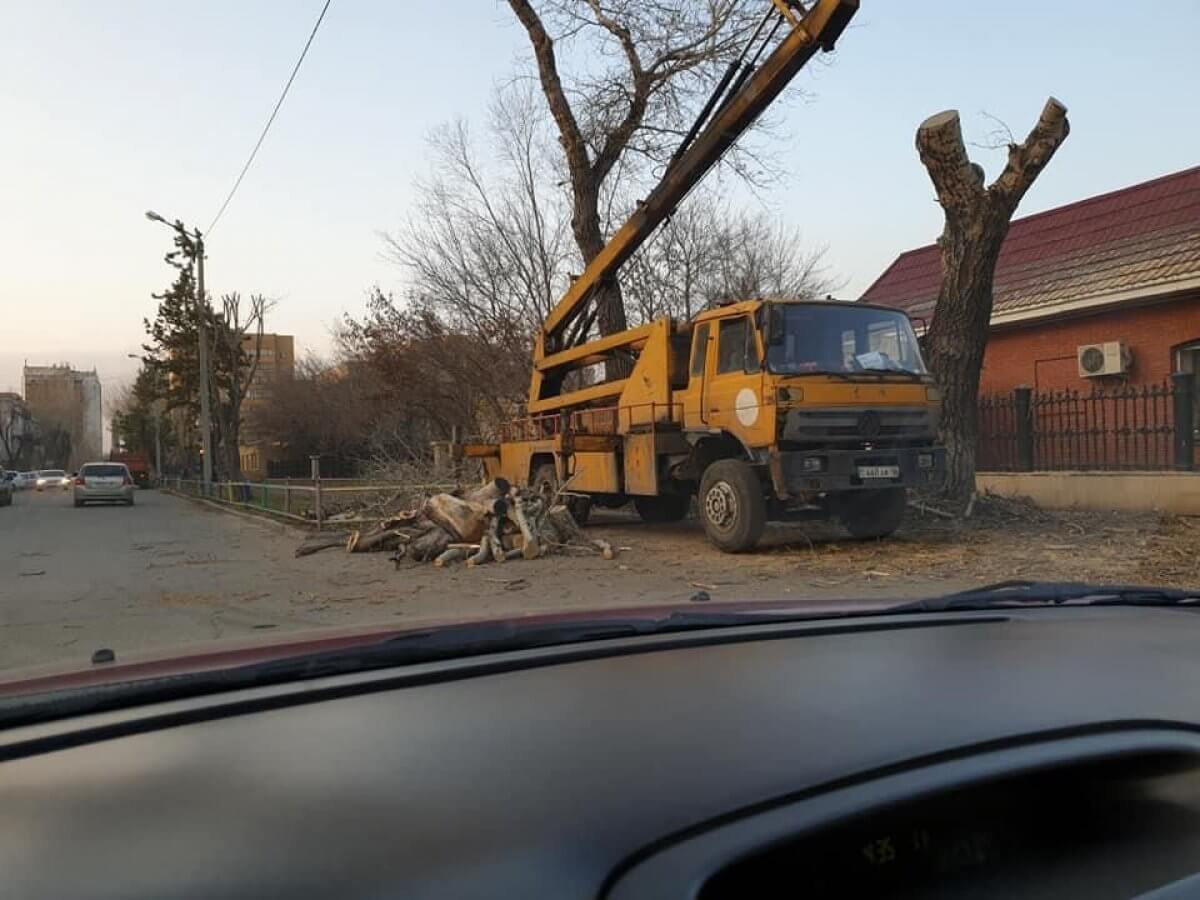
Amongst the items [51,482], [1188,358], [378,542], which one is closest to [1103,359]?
[1188,358]

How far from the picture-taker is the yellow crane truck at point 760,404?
1073 centimetres

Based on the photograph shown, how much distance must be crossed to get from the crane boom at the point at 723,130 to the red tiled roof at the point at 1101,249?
7.47m

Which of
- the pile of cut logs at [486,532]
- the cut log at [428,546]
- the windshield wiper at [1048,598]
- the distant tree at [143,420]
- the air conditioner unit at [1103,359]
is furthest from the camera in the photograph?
the distant tree at [143,420]

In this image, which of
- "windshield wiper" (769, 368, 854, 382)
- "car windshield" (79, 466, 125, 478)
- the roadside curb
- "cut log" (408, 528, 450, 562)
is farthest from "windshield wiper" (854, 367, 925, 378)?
"car windshield" (79, 466, 125, 478)

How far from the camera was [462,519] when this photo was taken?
→ 12375 mm

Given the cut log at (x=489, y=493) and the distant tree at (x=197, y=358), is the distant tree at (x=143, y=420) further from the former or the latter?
the cut log at (x=489, y=493)

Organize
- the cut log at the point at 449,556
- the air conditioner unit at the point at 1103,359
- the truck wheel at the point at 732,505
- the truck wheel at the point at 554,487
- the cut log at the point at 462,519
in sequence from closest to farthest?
1. the truck wheel at the point at 732,505
2. the cut log at the point at 449,556
3. the cut log at the point at 462,519
4. the truck wheel at the point at 554,487
5. the air conditioner unit at the point at 1103,359

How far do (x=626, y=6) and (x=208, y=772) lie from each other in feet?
64.9

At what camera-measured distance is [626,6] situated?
18906mm

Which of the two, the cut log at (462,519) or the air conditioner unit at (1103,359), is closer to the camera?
the cut log at (462,519)

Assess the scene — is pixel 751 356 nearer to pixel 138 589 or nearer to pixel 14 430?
pixel 138 589

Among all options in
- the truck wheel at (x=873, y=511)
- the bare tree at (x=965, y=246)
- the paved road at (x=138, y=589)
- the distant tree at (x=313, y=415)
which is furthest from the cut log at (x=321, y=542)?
the distant tree at (x=313, y=415)

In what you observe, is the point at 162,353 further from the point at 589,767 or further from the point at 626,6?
the point at 589,767

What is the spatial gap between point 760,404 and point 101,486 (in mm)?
28234
